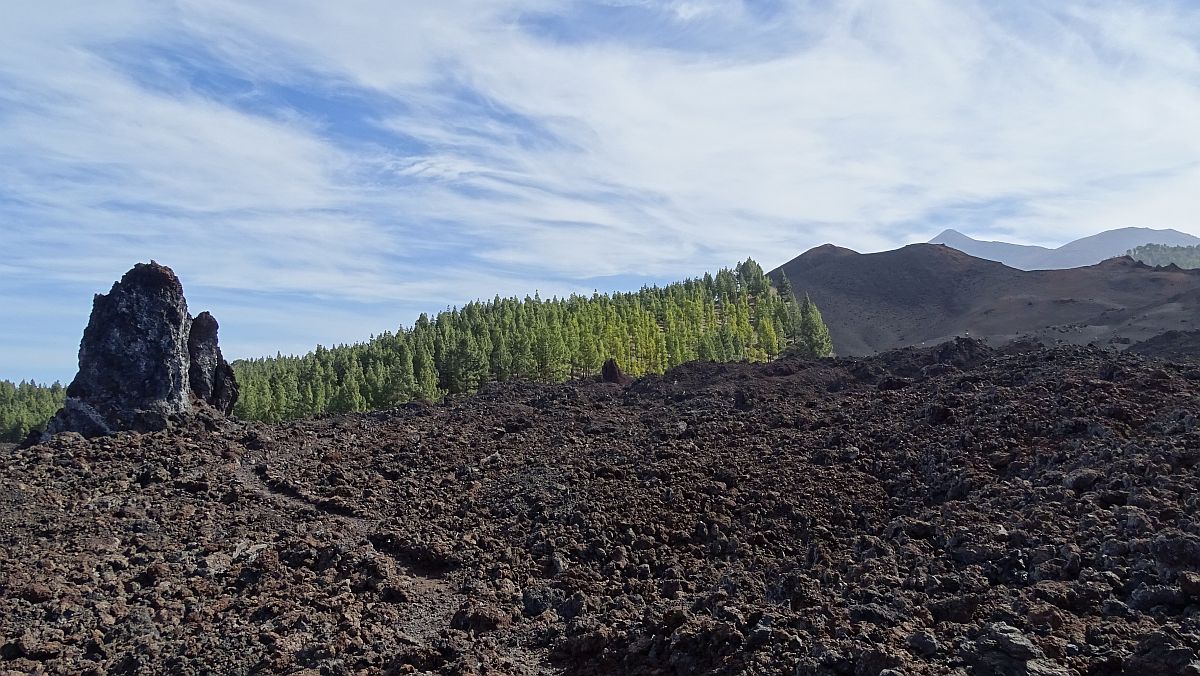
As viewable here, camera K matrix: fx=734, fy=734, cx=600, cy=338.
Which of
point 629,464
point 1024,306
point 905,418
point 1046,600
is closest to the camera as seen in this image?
point 1046,600

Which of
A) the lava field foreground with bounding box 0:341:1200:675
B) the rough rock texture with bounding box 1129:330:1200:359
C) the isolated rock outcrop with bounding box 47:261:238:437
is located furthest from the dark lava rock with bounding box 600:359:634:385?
the rough rock texture with bounding box 1129:330:1200:359

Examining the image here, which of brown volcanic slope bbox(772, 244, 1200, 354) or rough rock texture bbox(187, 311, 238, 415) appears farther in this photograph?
brown volcanic slope bbox(772, 244, 1200, 354)

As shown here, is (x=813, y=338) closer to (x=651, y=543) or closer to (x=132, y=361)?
(x=651, y=543)

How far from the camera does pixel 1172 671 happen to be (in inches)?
247

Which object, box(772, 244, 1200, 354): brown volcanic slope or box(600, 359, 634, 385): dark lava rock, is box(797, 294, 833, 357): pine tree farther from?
box(600, 359, 634, 385): dark lava rock

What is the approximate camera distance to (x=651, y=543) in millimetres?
13188

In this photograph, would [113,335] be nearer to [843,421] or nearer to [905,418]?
[843,421]

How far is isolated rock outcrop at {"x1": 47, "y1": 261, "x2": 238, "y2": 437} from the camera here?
20.1 metres

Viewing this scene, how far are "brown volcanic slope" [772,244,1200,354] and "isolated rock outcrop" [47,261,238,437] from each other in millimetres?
52327

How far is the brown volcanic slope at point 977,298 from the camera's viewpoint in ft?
194

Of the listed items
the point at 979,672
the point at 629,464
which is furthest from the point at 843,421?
the point at 979,672

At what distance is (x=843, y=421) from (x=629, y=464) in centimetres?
658

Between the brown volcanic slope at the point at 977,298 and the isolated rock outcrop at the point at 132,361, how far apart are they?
52327mm

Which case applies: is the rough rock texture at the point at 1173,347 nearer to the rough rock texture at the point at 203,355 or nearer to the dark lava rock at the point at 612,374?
the dark lava rock at the point at 612,374
